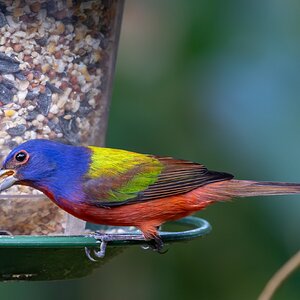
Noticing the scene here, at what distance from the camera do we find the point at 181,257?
8.42 metres

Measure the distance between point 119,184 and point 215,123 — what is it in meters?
1.95

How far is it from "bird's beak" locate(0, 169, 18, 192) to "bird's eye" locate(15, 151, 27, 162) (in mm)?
76

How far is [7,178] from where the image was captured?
570 centimetres

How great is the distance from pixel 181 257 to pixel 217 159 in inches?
39.1

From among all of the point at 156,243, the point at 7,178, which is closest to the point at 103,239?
the point at 156,243

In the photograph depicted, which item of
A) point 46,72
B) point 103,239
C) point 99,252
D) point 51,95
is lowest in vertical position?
point 99,252

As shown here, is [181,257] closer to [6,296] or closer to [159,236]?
[6,296]

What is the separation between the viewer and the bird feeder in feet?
18.8

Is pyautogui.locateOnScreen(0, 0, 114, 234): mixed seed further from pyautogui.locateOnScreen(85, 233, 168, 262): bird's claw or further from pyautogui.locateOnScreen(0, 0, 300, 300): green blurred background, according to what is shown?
pyautogui.locateOnScreen(0, 0, 300, 300): green blurred background

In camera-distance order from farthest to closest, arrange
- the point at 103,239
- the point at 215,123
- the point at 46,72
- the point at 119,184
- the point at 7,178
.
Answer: the point at 215,123, the point at 46,72, the point at 119,184, the point at 7,178, the point at 103,239

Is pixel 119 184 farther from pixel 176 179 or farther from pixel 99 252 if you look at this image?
pixel 99 252

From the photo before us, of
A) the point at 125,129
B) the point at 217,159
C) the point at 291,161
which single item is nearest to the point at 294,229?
the point at 291,161

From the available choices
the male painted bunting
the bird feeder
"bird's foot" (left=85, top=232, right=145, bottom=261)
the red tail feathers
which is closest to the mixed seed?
the bird feeder

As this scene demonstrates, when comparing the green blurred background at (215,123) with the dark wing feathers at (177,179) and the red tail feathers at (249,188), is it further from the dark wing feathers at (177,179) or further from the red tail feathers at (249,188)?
the dark wing feathers at (177,179)
